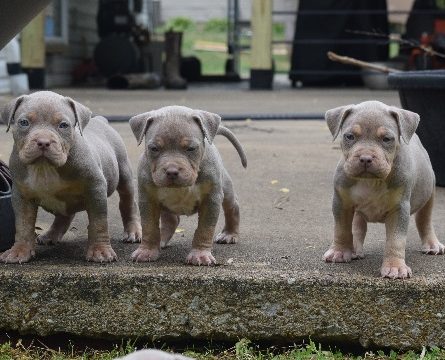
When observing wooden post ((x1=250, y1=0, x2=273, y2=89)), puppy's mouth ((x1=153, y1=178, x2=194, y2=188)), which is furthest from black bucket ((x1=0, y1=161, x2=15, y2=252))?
wooden post ((x1=250, y1=0, x2=273, y2=89))

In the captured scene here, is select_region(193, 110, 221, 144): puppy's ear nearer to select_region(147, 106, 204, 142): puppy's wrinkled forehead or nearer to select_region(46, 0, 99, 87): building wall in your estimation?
select_region(147, 106, 204, 142): puppy's wrinkled forehead

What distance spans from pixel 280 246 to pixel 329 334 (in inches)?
25.2

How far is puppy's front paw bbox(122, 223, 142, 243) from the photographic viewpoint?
4.79 meters

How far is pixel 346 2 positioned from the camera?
16812 mm

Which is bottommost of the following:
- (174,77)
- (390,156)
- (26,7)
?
(174,77)

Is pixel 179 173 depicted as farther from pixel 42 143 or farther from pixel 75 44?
pixel 75 44

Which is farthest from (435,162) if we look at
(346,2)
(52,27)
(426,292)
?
(52,27)

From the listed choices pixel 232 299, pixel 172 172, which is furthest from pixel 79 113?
pixel 232 299

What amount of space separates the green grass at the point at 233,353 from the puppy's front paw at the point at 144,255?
0.39 meters

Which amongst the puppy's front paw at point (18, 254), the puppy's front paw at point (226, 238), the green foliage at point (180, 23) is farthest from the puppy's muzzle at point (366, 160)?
the green foliage at point (180, 23)

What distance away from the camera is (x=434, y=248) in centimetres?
448

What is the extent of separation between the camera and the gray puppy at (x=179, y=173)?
13.3 feet

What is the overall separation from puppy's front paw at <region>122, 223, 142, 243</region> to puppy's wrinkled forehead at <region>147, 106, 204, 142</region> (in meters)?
0.80

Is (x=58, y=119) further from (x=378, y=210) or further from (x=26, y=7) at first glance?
(x=378, y=210)
